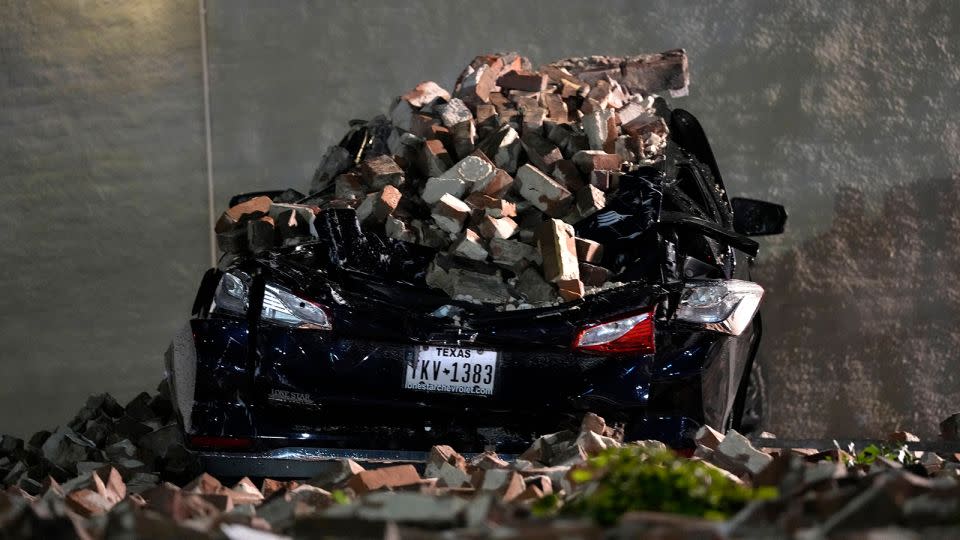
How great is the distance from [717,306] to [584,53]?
4432 mm

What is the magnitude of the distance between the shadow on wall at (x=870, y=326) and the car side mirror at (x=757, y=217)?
99.6 inches

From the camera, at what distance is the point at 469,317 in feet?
14.7

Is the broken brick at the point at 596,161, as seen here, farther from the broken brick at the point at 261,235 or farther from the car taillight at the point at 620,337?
the broken brick at the point at 261,235

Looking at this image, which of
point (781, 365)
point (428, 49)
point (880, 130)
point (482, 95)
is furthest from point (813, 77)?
point (482, 95)

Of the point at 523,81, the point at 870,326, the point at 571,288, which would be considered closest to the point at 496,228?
the point at 571,288

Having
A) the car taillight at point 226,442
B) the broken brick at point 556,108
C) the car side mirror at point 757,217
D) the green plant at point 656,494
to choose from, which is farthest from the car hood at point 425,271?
the green plant at point 656,494

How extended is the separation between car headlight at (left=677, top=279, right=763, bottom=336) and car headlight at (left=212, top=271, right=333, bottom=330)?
1.24 metres

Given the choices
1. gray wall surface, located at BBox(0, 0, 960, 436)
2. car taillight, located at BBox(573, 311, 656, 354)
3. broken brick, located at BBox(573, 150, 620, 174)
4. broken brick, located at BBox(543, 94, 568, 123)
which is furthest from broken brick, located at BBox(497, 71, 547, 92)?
gray wall surface, located at BBox(0, 0, 960, 436)

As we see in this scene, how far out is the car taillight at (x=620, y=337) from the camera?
446 centimetres

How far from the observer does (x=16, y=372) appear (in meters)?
8.36

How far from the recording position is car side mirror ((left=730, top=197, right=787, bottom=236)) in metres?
6.23

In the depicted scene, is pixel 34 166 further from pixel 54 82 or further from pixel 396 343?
pixel 396 343

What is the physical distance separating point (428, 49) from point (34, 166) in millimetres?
2648

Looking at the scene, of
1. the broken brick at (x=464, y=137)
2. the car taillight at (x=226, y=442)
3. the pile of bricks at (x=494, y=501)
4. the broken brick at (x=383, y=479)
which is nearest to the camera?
the pile of bricks at (x=494, y=501)
